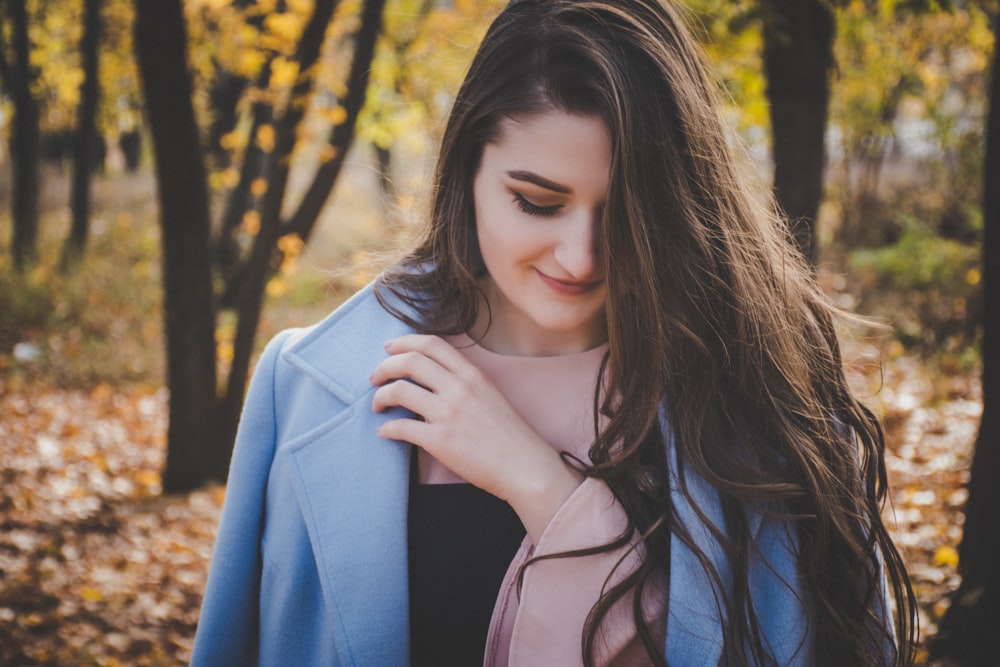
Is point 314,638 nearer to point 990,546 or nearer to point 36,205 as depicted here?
point 990,546

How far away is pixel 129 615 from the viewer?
4258mm

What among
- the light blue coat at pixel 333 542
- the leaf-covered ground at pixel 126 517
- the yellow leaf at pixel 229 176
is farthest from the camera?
the yellow leaf at pixel 229 176

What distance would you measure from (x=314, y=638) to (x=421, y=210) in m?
1.11

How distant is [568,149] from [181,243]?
4.33 m

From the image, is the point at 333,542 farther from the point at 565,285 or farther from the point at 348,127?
the point at 348,127

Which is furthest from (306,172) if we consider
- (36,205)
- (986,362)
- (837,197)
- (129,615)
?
(986,362)

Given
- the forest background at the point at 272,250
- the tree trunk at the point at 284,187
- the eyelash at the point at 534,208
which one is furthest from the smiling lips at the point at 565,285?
the tree trunk at the point at 284,187

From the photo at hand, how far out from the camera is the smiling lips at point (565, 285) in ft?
5.28

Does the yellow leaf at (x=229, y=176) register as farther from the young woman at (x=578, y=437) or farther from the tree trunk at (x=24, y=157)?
the young woman at (x=578, y=437)

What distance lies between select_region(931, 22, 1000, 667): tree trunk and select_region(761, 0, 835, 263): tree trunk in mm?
764

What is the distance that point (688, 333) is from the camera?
164 cm

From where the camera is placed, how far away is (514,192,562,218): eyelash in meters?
1.56

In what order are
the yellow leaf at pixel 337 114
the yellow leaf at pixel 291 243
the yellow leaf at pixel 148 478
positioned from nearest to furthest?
the yellow leaf at pixel 337 114, the yellow leaf at pixel 291 243, the yellow leaf at pixel 148 478

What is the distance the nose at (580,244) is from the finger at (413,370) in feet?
1.23
